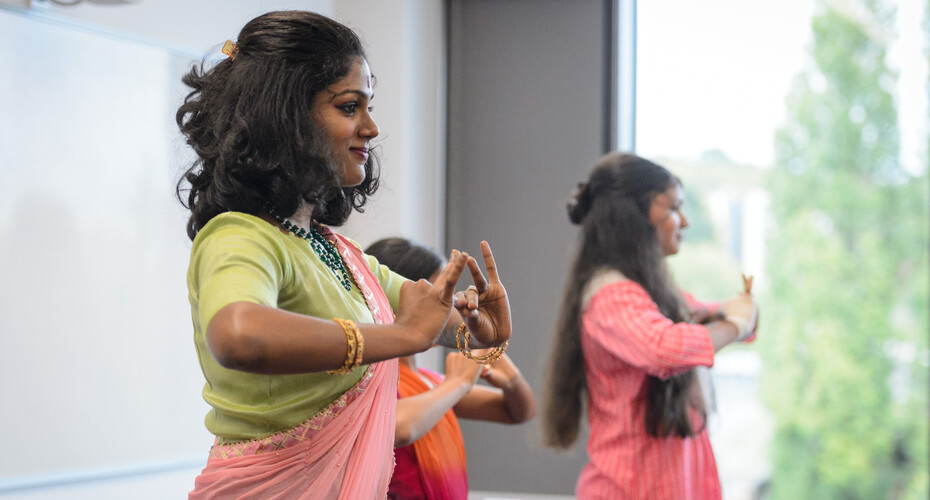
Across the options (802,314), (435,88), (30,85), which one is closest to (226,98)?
(30,85)

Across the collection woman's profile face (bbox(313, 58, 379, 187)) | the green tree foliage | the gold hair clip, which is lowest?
the green tree foliage

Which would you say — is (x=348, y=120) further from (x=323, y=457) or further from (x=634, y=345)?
(x=634, y=345)

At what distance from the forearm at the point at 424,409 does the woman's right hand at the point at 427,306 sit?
2.19 feet

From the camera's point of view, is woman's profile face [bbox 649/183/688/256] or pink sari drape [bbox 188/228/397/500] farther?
woman's profile face [bbox 649/183/688/256]

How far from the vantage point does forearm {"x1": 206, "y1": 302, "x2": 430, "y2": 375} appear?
2.82 ft

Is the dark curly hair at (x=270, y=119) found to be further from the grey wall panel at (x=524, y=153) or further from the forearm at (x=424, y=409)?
the grey wall panel at (x=524, y=153)

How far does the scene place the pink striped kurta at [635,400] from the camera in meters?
2.08

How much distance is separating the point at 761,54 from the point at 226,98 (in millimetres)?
3500

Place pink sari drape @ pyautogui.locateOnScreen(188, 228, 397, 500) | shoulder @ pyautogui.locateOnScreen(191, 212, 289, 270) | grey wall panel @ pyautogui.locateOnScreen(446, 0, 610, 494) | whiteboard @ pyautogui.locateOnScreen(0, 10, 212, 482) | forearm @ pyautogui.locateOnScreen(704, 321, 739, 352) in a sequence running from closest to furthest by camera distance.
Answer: shoulder @ pyautogui.locateOnScreen(191, 212, 289, 270)
pink sari drape @ pyautogui.locateOnScreen(188, 228, 397, 500)
whiteboard @ pyautogui.locateOnScreen(0, 10, 212, 482)
forearm @ pyautogui.locateOnScreen(704, 321, 739, 352)
grey wall panel @ pyautogui.locateOnScreen(446, 0, 610, 494)

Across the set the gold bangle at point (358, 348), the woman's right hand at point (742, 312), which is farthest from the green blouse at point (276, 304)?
→ the woman's right hand at point (742, 312)

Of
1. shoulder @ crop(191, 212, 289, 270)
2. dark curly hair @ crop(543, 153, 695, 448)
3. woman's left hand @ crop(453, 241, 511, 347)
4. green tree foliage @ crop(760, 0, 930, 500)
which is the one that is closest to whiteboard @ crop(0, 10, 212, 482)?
dark curly hair @ crop(543, 153, 695, 448)

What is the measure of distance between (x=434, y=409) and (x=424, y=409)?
1.2 inches

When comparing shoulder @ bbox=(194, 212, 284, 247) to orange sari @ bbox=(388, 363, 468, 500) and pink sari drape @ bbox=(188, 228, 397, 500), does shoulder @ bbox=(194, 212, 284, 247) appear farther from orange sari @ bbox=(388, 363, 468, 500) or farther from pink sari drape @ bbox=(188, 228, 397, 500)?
orange sari @ bbox=(388, 363, 468, 500)

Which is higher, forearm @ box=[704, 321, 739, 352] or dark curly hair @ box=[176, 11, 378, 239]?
dark curly hair @ box=[176, 11, 378, 239]
